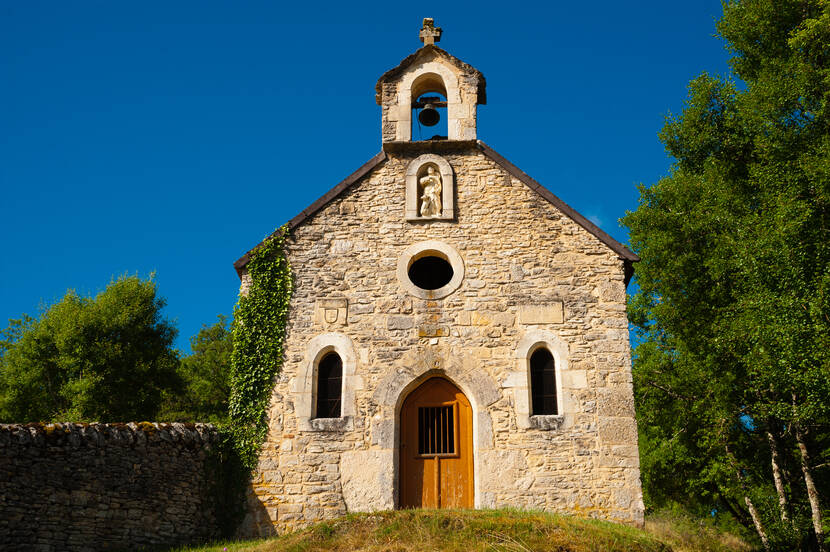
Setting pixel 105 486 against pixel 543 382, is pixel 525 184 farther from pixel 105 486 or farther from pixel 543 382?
pixel 105 486

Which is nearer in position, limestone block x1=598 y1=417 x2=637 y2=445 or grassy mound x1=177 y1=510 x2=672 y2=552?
grassy mound x1=177 y1=510 x2=672 y2=552

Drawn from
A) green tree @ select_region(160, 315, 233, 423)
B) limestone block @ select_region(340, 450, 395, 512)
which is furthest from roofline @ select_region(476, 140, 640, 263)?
green tree @ select_region(160, 315, 233, 423)

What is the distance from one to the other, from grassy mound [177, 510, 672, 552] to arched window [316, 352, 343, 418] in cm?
262

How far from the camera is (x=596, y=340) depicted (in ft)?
38.4

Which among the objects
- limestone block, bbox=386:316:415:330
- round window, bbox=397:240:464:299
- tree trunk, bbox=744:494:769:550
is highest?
round window, bbox=397:240:464:299

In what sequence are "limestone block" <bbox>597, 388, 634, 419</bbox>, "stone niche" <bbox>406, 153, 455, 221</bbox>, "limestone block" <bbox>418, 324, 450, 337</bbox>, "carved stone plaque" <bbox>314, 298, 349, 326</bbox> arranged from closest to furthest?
"limestone block" <bbox>597, 388, 634, 419</bbox>, "limestone block" <bbox>418, 324, 450, 337</bbox>, "carved stone plaque" <bbox>314, 298, 349, 326</bbox>, "stone niche" <bbox>406, 153, 455, 221</bbox>

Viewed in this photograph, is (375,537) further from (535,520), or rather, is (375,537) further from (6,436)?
(6,436)

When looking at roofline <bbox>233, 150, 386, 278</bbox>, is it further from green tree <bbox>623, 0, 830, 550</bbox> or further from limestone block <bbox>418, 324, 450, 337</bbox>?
green tree <bbox>623, 0, 830, 550</bbox>

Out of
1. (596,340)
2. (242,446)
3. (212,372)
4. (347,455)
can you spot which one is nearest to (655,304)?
(596,340)

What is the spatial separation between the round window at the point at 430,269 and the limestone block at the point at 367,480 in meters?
2.97

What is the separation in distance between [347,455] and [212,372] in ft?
67.3

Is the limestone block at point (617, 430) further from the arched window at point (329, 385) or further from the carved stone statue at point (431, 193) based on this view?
the carved stone statue at point (431, 193)

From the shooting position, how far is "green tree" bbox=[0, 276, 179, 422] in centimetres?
2030

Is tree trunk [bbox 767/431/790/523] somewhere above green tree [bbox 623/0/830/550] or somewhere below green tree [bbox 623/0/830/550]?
below
